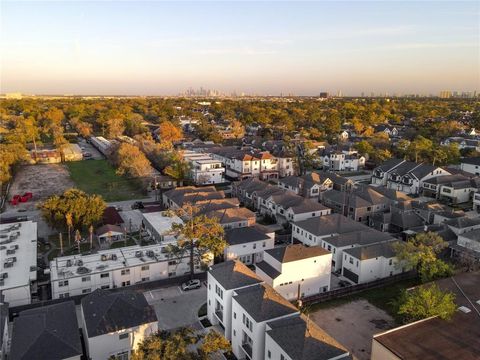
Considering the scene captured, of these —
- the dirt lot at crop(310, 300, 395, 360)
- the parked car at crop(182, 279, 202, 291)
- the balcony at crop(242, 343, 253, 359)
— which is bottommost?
the dirt lot at crop(310, 300, 395, 360)

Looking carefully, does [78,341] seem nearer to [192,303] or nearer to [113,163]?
[192,303]

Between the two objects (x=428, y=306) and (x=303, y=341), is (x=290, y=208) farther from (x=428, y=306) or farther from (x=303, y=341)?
(x=303, y=341)

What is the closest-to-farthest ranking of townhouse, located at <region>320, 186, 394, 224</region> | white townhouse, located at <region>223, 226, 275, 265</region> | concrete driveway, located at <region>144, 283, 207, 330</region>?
concrete driveway, located at <region>144, 283, 207, 330</region> < white townhouse, located at <region>223, 226, 275, 265</region> < townhouse, located at <region>320, 186, 394, 224</region>

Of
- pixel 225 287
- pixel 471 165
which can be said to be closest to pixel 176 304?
pixel 225 287

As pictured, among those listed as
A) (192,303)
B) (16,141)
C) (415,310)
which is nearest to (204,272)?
(192,303)

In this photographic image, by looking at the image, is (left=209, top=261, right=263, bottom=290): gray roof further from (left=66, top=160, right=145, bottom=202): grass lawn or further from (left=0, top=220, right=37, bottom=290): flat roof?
(left=66, top=160, right=145, bottom=202): grass lawn

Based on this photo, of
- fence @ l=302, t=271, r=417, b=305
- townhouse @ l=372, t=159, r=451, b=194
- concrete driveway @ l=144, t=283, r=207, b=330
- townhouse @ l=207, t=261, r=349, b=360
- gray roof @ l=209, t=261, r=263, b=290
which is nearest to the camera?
townhouse @ l=207, t=261, r=349, b=360

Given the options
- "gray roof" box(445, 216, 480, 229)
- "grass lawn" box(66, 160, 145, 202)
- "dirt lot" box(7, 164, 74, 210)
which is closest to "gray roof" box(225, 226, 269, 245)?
"gray roof" box(445, 216, 480, 229)
